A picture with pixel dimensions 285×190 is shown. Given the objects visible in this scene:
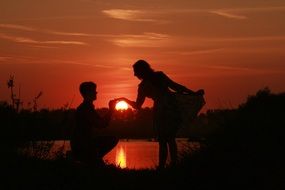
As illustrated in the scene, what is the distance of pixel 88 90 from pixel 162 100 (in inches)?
54.1

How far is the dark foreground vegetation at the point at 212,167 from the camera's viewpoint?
31.7 ft

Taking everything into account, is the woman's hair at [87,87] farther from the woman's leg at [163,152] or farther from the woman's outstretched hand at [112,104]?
the woman's leg at [163,152]

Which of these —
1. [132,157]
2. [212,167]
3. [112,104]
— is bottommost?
[132,157]

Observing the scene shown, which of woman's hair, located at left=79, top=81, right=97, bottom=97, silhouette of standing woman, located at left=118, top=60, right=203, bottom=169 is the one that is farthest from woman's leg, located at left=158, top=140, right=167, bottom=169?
woman's hair, located at left=79, top=81, right=97, bottom=97

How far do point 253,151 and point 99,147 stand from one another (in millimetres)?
3337

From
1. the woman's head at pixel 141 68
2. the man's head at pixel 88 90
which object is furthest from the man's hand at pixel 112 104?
the woman's head at pixel 141 68

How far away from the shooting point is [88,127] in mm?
11953

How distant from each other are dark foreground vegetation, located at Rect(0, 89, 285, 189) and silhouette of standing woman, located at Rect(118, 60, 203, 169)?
0.40m

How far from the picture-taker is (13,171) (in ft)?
34.6

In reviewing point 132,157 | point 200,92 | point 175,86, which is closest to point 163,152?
point 175,86

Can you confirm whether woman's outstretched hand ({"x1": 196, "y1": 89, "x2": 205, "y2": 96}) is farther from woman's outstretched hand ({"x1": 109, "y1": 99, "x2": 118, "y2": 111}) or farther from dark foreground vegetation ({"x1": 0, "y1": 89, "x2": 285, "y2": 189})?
woman's outstretched hand ({"x1": 109, "y1": 99, "x2": 118, "y2": 111})

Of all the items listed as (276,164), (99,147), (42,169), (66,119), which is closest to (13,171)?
(42,169)

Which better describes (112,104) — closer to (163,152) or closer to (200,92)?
(163,152)

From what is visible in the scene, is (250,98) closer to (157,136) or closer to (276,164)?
(157,136)
